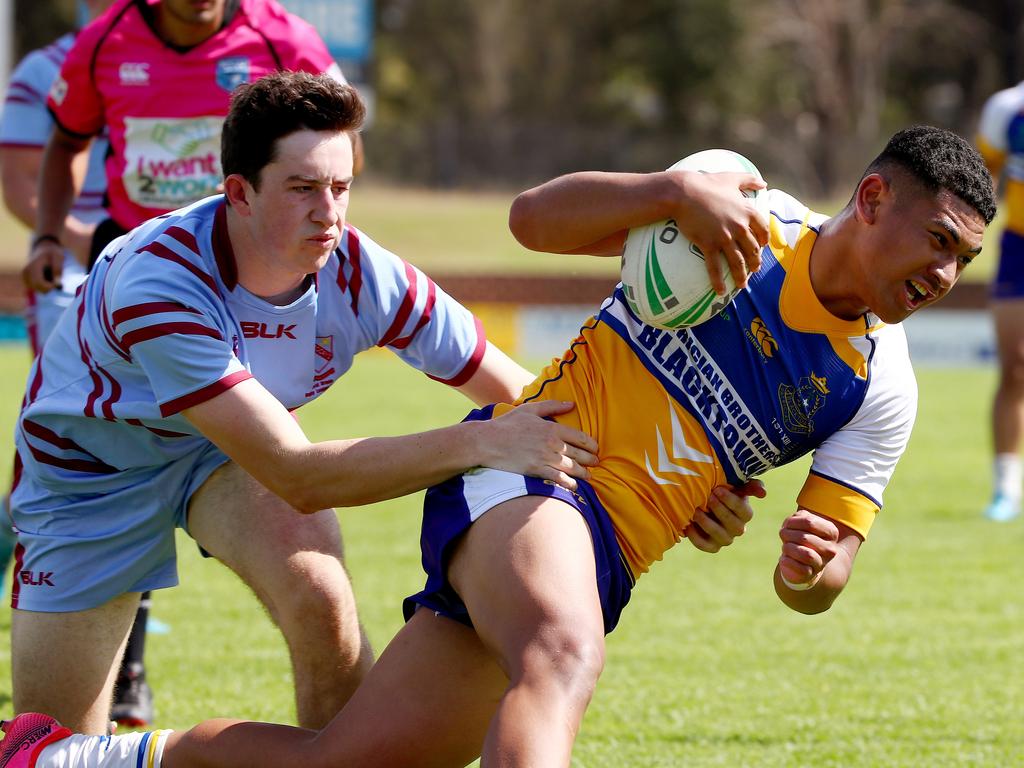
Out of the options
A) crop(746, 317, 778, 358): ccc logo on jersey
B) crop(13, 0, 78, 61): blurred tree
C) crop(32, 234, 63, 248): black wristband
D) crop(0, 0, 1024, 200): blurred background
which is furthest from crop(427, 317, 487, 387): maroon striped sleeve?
crop(13, 0, 78, 61): blurred tree

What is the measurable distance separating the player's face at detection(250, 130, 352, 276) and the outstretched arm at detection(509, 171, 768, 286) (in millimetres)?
424

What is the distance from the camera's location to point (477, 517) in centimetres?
321

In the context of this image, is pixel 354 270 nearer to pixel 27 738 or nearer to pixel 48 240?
pixel 27 738

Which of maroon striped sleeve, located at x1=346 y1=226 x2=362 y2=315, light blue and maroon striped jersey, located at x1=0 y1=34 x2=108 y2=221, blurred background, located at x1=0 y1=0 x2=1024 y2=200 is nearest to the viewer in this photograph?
maroon striped sleeve, located at x1=346 y1=226 x2=362 y2=315

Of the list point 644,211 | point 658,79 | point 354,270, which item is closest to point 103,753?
point 354,270

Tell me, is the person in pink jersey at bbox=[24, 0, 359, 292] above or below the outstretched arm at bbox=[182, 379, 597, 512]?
above

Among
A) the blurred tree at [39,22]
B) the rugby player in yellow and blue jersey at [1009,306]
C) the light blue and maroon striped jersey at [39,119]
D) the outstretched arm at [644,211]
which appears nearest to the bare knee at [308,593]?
the outstretched arm at [644,211]

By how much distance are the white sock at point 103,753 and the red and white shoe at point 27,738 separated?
19mm

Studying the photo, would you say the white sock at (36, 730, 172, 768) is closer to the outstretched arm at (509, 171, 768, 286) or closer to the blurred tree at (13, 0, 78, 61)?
the outstretched arm at (509, 171, 768, 286)

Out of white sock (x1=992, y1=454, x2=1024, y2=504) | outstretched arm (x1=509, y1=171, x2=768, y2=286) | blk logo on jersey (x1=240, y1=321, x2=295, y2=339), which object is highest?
outstretched arm (x1=509, y1=171, x2=768, y2=286)

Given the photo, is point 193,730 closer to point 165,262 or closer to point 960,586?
point 165,262

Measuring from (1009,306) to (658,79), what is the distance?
32688 millimetres

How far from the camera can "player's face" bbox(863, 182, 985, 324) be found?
3170 mm

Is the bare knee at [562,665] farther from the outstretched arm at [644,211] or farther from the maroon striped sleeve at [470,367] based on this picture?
the maroon striped sleeve at [470,367]
